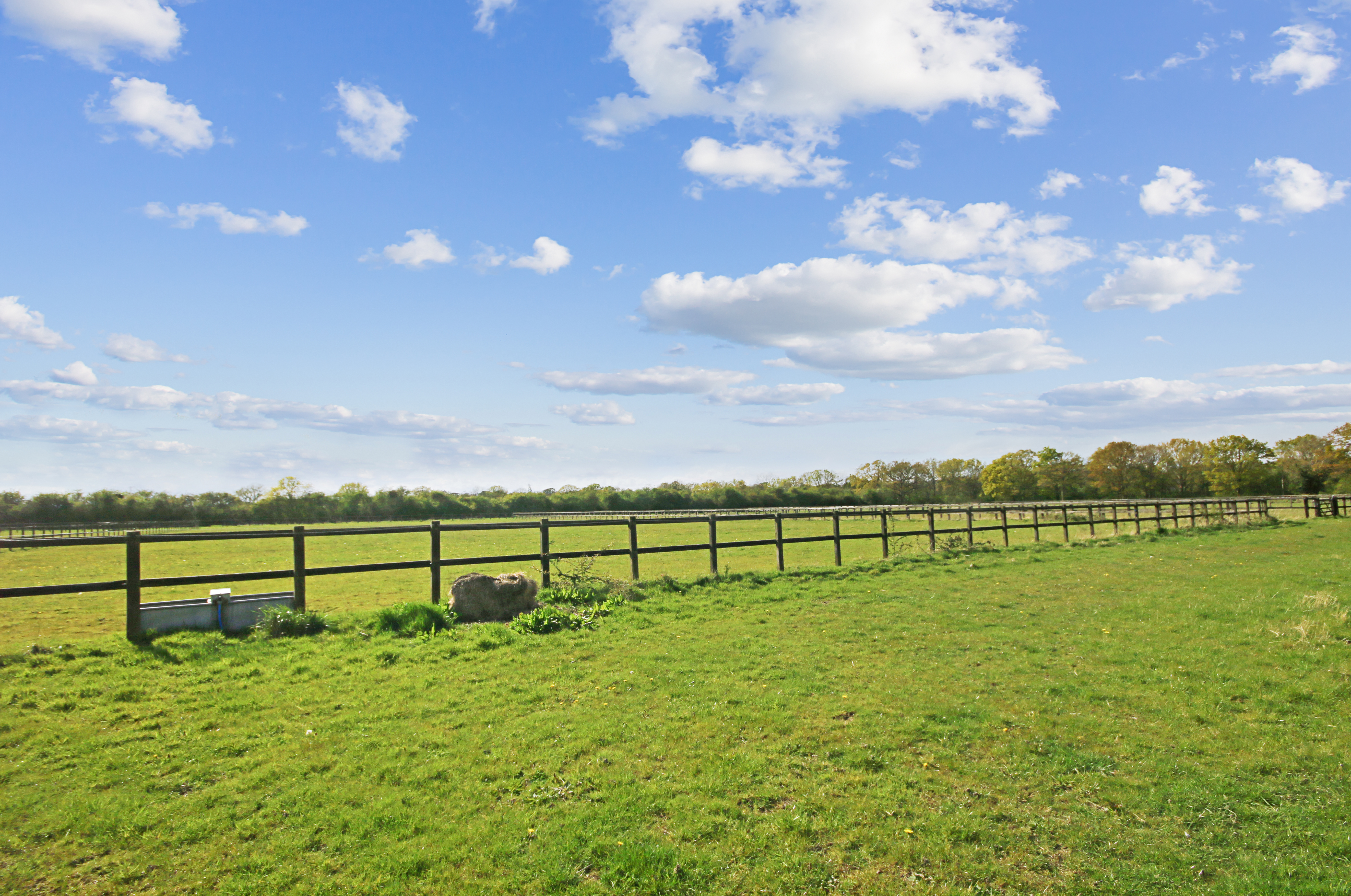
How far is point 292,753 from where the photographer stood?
584 cm

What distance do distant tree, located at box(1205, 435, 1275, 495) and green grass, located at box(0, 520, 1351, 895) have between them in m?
82.9

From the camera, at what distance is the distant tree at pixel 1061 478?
83.1m

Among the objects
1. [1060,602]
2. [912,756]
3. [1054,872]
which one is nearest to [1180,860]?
[1054,872]

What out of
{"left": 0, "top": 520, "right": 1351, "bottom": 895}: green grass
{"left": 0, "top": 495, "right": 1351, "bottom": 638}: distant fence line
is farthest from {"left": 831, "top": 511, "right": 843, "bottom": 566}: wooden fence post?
{"left": 0, "top": 520, "right": 1351, "bottom": 895}: green grass

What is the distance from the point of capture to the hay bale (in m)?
10.7

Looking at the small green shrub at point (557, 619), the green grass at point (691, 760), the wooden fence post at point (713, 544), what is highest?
the wooden fence post at point (713, 544)

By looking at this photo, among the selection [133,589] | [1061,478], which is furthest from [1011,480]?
[133,589]

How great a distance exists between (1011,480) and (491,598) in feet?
281

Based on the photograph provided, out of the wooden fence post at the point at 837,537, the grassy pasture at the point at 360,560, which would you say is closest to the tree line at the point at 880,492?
the grassy pasture at the point at 360,560

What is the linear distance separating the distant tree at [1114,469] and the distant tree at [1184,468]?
10.6 feet

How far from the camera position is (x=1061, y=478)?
83.6 m

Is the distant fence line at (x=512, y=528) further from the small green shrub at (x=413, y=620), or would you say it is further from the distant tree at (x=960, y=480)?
the distant tree at (x=960, y=480)

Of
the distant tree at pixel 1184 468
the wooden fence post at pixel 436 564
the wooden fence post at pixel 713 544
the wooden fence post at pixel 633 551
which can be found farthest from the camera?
the distant tree at pixel 1184 468

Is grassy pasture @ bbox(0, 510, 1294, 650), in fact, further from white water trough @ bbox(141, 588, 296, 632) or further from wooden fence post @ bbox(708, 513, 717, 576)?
white water trough @ bbox(141, 588, 296, 632)
